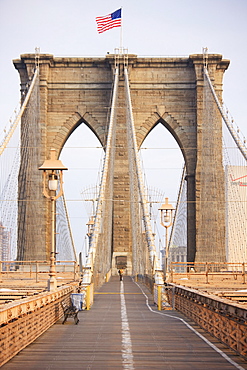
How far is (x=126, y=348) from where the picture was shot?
9422 mm

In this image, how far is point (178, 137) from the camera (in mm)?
46625

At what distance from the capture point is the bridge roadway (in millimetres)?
7998

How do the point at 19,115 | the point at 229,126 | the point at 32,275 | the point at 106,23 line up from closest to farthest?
1. the point at 32,275
2. the point at 229,126
3. the point at 19,115
4. the point at 106,23

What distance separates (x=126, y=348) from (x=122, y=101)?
37748mm

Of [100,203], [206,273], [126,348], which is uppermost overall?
[100,203]

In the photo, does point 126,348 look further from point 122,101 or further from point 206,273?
point 122,101

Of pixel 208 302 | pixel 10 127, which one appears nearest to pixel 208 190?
pixel 10 127

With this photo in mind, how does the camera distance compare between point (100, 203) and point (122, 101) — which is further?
point (122, 101)

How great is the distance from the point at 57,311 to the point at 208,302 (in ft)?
12.9

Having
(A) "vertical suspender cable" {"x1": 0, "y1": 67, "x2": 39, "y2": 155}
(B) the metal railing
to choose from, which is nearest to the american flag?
(A) "vertical suspender cable" {"x1": 0, "y1": 67, "x2": 39, "y2": 155}

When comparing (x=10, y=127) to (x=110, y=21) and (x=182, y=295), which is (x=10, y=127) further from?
(x=182, y=295)

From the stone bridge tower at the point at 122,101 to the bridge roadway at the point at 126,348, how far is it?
106 feet

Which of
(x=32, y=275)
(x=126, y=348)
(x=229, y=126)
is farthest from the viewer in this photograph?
(x=229, y=126)

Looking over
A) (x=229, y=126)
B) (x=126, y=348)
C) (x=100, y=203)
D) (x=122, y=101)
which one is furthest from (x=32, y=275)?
(x=126, y=348)
